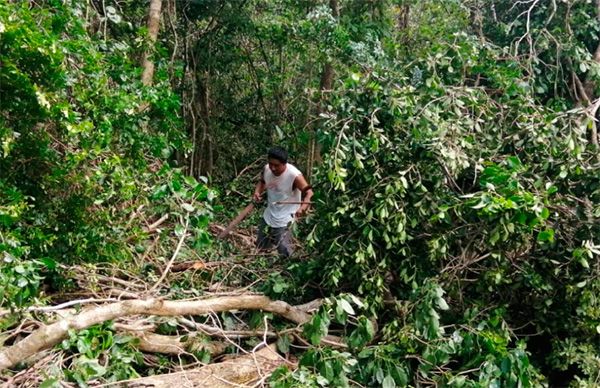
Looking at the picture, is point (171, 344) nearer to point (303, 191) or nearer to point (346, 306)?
point (346, 306)

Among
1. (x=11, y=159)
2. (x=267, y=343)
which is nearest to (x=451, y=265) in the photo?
(x=267, y=343)

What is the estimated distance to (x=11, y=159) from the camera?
3.62m

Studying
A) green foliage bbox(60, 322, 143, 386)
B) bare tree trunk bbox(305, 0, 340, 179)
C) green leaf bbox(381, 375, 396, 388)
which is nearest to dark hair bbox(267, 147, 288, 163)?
green foliage bbox(60, 322, 143, 386)

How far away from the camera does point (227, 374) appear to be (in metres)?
3.46

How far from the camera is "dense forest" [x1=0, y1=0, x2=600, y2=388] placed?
329cm

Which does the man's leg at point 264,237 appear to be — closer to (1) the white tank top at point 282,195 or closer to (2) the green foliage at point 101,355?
(1) the white tank top at point 282,195

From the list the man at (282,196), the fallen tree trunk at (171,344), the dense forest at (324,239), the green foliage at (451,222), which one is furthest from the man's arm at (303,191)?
the fallen tree trunk at (171,344)

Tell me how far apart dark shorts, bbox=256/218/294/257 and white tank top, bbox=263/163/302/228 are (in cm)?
7

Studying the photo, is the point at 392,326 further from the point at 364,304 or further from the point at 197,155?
the point at 197,155

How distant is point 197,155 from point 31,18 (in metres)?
5.50

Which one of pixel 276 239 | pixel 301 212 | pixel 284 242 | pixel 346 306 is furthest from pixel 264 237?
pixel 346 306

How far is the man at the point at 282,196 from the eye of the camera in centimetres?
496

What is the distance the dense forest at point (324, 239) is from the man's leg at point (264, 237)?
270 millimetres

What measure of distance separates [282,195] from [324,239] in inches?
34.9
